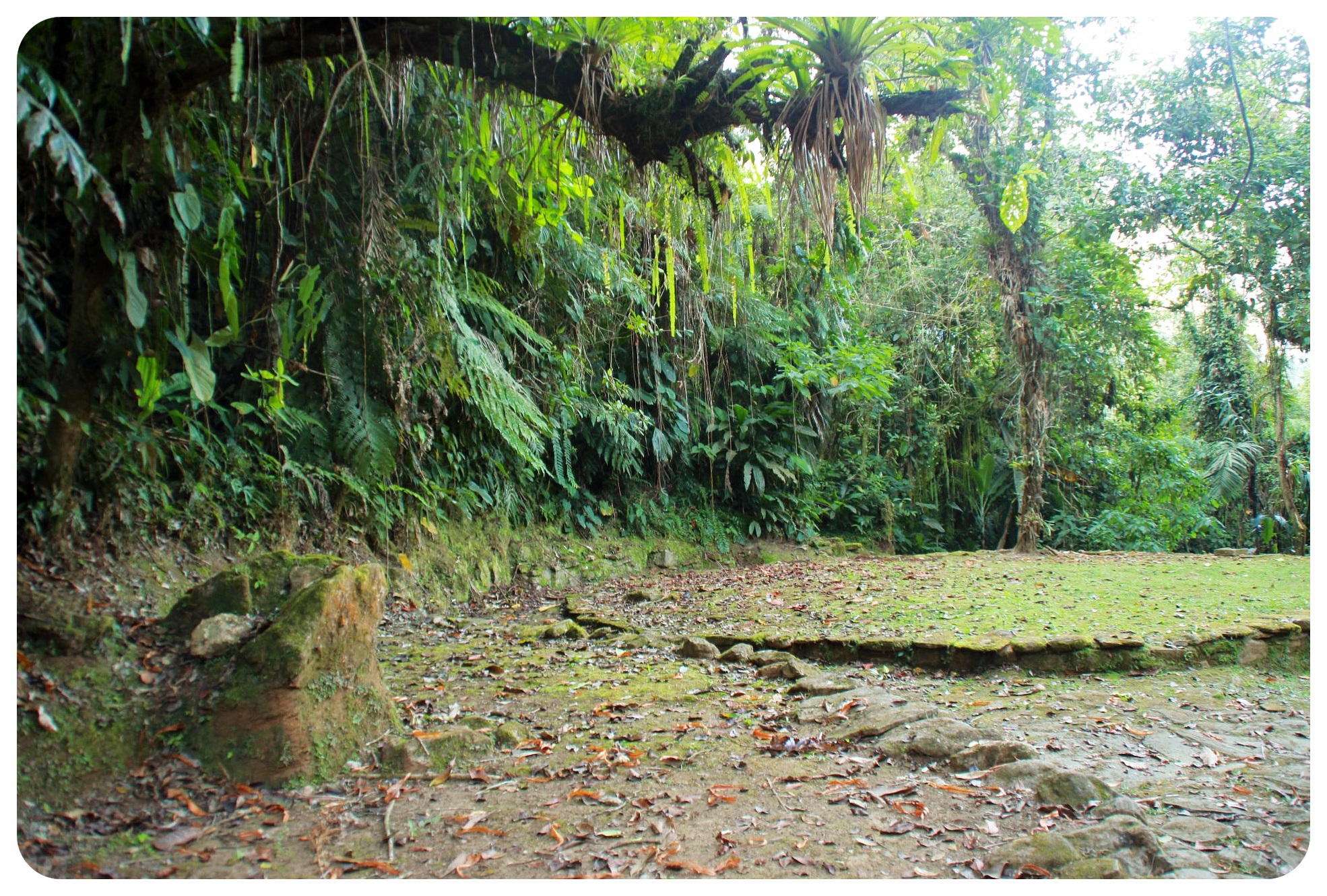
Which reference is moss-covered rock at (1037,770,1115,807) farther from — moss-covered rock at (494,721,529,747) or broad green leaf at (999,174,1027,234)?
broad green leaf at (999,174,1027,234)

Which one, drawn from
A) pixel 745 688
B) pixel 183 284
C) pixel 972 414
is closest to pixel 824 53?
pixel 183 284

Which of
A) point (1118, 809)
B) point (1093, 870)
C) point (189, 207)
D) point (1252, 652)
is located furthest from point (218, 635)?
point (1252, 652)

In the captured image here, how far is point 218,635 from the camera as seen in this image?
86.9 inches

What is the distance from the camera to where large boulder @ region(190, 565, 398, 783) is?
6.61 ft

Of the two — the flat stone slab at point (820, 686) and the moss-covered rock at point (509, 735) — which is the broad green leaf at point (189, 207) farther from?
the flat stone slab at point (820, 686)

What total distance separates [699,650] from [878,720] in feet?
4.42

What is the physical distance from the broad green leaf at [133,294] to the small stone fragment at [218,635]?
2.93 ft

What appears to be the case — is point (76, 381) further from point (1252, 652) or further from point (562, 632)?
point (1252, 652)

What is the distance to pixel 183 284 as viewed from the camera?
2.45 m

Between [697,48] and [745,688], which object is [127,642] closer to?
[745,688]

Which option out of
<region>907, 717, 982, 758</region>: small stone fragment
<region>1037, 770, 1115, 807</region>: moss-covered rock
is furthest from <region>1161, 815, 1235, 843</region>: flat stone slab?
<region>907, 717, 982, 758</region>: small stone fragment

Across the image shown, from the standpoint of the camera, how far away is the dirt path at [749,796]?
1661mm

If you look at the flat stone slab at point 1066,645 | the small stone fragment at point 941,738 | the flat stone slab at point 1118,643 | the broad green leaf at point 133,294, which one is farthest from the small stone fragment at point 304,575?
the flat stone slab at point 1118,643
